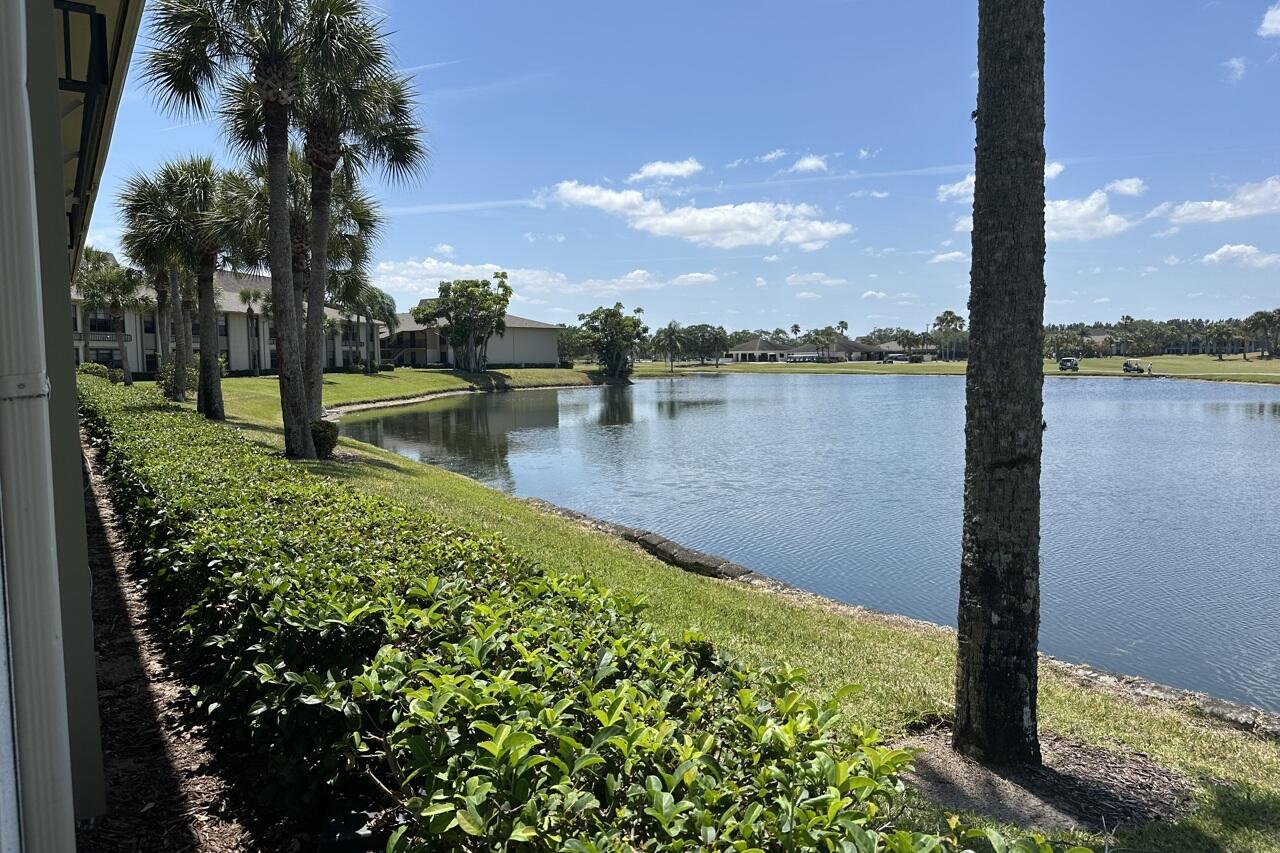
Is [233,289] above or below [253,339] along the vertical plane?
above

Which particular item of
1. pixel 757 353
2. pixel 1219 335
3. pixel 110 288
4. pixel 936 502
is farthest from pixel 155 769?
pixel 757 353

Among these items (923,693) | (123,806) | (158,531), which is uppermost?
(158,531)

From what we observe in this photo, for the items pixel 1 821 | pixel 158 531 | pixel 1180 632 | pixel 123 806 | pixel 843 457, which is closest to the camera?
pixel 1 821

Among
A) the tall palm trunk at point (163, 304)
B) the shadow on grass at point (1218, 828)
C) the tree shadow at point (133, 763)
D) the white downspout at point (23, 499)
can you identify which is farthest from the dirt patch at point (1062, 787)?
the tall palm trunk at point (163, 304)

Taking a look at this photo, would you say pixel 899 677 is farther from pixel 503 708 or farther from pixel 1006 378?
pixel 503 708

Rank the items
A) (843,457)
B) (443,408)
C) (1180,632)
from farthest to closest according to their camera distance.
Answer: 1. (443,408)
2. (843,457)
3. (1180,632)

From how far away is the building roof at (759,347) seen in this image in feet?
553

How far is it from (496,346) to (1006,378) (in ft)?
270

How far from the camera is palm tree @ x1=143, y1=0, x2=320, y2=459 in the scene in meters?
15.4

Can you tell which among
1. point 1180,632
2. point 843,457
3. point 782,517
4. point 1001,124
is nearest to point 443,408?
point 843,457

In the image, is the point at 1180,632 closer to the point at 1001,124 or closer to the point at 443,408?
the point at 1001,124

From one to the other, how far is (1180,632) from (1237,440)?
24430mm

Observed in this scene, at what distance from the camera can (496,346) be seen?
85125 mm

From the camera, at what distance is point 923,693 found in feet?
20.9
